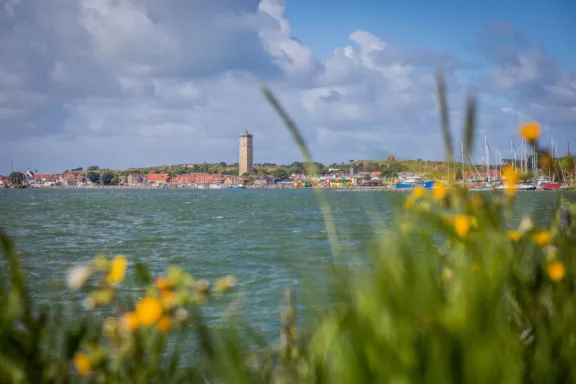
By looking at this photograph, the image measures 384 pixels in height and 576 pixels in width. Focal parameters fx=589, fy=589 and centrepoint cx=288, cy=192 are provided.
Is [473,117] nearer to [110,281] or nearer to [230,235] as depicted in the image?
[110,281]

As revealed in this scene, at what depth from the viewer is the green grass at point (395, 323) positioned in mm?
1134

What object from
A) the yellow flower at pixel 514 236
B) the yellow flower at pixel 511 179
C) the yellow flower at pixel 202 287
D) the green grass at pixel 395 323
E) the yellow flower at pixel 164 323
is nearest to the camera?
the green grass at pixel 395 323

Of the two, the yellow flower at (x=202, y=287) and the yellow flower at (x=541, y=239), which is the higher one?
the yellow flower at (x=541, y=239)

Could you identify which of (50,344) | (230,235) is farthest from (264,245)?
(50,344)

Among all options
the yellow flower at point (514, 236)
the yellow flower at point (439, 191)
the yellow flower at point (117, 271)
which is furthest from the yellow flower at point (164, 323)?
the yellow flower at point (514, 236)

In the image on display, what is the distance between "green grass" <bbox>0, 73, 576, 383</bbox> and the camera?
1134 mm

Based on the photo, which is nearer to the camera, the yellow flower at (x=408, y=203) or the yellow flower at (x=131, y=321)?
the yellow flower at (x=131, y=321)

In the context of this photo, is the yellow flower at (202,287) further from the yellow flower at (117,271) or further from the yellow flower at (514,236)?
the yellow flower at (514,236)

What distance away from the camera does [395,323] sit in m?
1.23

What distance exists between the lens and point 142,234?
92.1 feet

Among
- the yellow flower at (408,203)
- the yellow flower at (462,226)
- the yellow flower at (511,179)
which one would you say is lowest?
the yellow flower at (462,226)

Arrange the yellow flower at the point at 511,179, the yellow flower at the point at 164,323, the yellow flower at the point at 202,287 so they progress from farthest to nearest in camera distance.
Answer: the yellow flower at the point at 511,179 → the yellow flower at the point at 202,287 → the yellow flower at the point at 164,323

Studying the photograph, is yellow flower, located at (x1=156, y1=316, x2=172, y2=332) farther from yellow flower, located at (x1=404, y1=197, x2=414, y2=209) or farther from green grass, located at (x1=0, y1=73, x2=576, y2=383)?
yellow flower, located at (x1=404, y1=197, x2=414, y2=209)

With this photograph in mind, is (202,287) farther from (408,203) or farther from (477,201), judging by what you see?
(477,201)
